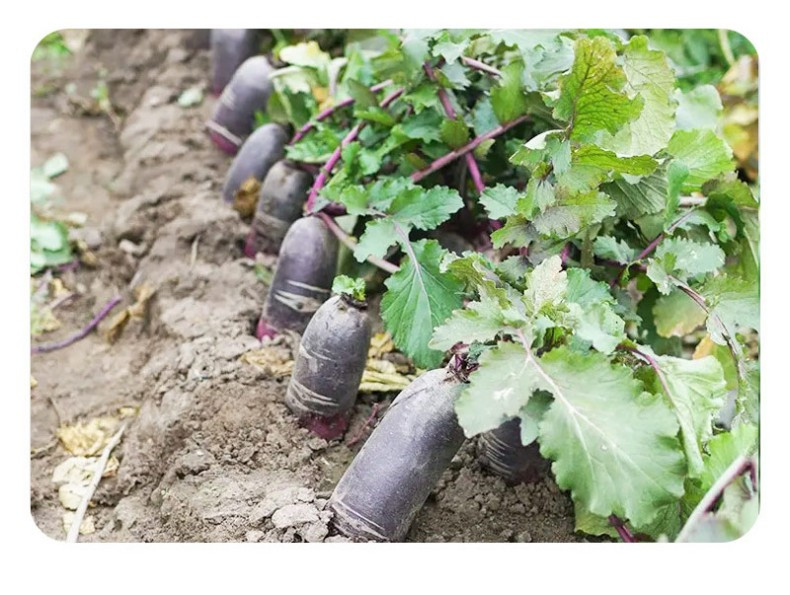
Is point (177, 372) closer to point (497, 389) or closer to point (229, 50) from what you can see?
point (497, 389)

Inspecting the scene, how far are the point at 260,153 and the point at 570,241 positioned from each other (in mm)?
1211

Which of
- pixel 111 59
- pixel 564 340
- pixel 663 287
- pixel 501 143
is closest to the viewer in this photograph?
pixel 564 340

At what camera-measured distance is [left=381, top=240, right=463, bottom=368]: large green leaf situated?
7.14 feet

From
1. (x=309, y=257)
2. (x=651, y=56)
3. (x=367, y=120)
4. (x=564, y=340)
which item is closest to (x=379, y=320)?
(x=309, y=257)

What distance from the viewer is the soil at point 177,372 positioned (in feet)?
7.18

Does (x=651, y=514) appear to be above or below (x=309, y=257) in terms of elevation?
above

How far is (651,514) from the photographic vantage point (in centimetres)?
175

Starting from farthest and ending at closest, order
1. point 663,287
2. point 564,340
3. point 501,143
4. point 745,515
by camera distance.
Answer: point 501,143
point 663,287
point 564,340
point 745,515

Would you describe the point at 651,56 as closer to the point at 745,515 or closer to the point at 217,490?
the point at 745,515

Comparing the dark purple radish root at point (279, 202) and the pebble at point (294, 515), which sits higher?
the dark purple radish root at point (279, 202)

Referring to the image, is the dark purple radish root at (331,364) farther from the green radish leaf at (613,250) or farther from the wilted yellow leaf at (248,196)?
the wilted yellow leaf at (248,196)

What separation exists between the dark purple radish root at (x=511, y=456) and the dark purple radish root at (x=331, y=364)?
0.34 meters

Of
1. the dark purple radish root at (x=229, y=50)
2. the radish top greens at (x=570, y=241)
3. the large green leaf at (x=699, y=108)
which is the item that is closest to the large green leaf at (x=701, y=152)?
the radish top greens at (x=570, y=241)

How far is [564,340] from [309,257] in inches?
33.5
